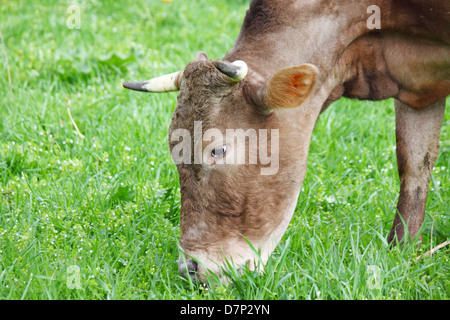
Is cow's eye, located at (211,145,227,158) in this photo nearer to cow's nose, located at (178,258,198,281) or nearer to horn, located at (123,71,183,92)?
horn, located at (123,71,183,92)

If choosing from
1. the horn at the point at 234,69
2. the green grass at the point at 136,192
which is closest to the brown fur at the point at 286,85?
the horn at the point at 234,69

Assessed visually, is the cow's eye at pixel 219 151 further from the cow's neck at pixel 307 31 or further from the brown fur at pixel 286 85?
the cow's neck at pixel 307 31

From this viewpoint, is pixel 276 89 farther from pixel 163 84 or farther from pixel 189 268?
pixel 189 268

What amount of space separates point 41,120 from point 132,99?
3.22 feet

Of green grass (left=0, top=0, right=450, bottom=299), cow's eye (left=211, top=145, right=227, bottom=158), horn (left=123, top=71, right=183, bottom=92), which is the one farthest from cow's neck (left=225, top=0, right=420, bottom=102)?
green grass (left=0, top=0, right=450, bottom=299)

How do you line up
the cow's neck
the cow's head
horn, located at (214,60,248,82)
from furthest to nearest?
the cow's neck, the cow's head, horn, located at (214,60,248,82)

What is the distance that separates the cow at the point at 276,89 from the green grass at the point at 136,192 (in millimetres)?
255

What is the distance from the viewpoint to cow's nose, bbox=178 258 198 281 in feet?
12.2

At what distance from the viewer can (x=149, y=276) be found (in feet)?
12.7

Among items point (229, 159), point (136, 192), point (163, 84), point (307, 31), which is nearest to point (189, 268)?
point (229, 159)

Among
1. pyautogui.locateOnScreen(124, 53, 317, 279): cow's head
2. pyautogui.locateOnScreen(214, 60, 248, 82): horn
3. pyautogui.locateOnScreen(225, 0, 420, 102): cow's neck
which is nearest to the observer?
pyautogui.locateOnScreen(214, 60, 248, 82): horn

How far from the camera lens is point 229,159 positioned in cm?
370

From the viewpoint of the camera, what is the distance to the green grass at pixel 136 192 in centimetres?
372
